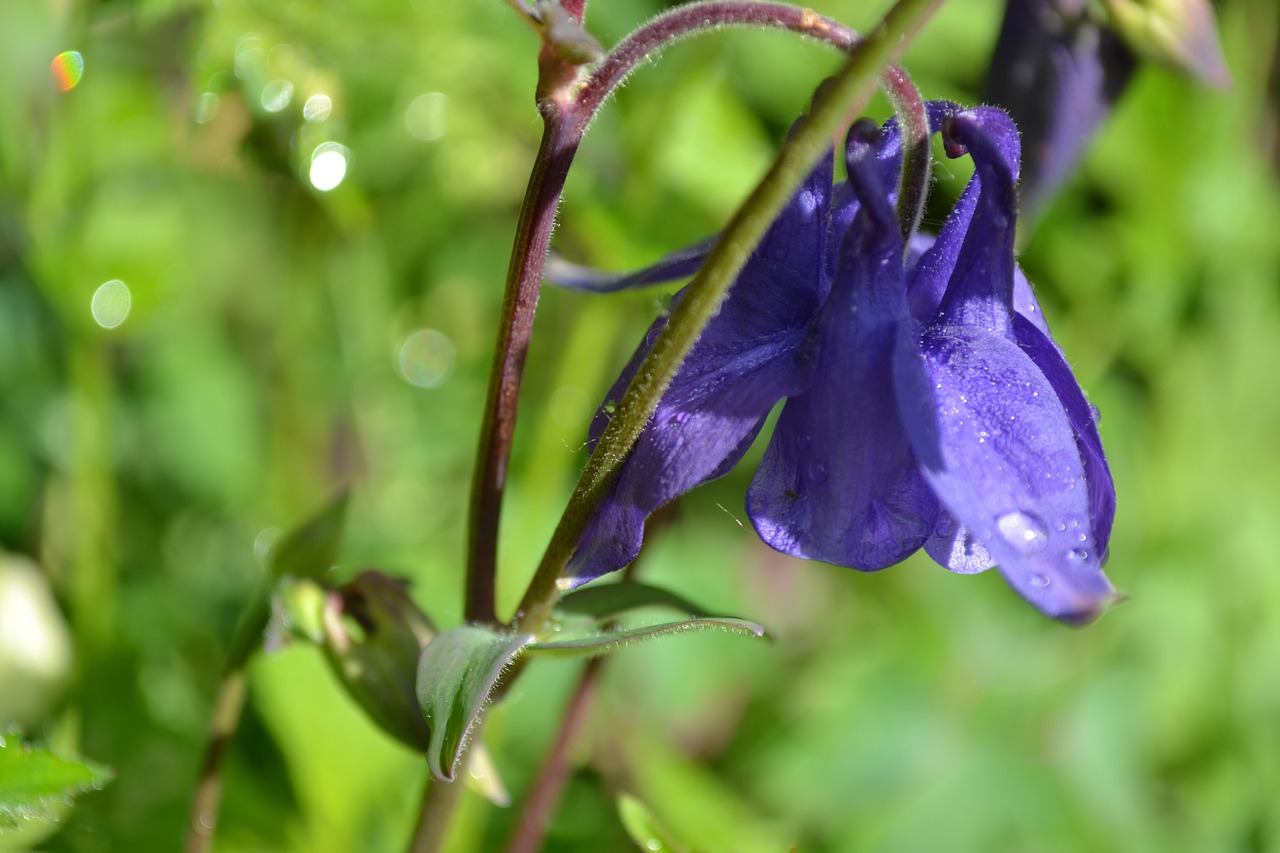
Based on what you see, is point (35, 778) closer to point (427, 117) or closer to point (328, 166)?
point (328, 166)

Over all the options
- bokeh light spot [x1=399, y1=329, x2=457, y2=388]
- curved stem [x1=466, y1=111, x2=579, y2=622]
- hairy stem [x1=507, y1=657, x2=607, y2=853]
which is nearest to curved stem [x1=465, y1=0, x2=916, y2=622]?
curved stem [x1=466, y1=111, x2=579, y2=622]

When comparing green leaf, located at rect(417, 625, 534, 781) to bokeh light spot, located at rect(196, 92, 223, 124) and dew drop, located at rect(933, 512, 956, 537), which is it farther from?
bokeh light spot, located at rect(196, 92, 223, 124)

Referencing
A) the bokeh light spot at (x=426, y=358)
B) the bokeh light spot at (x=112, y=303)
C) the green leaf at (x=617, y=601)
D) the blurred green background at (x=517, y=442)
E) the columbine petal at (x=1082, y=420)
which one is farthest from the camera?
the bokeh light spot at (x=426, y=358)

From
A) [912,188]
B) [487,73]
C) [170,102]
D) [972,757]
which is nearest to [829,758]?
[972,757]

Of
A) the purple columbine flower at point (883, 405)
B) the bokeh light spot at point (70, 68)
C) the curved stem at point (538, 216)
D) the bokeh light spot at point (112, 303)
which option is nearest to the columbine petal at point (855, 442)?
the purple columbine flower at point (883, 405)

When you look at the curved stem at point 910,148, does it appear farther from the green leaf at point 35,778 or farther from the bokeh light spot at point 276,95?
the bokeh light spot at point 276,95

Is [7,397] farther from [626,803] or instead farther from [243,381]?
[626,803]
